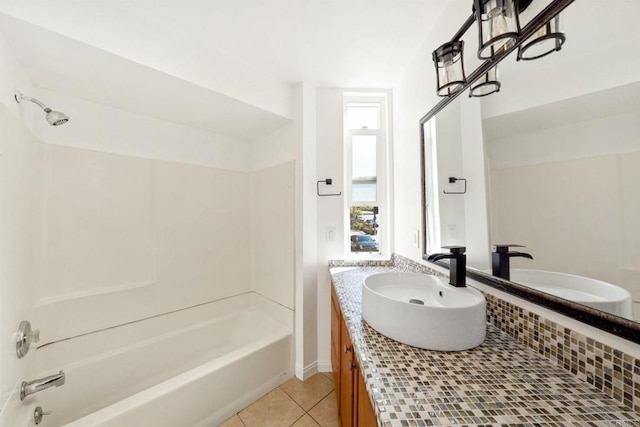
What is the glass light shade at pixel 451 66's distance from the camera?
106 centimetres

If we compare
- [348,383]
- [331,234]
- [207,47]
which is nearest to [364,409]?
[348,383]

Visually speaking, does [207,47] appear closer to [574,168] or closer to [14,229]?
[14,229]

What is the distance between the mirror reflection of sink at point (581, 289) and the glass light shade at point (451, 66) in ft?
2.93

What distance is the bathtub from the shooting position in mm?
1273

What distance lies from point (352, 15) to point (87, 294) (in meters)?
2.59

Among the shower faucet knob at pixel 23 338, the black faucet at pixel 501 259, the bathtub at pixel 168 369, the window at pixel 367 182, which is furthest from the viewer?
the window at pixel 367 182

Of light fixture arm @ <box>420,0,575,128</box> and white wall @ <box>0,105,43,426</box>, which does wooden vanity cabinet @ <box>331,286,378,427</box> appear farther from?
white wall @ <box>0,105,43,426</box>

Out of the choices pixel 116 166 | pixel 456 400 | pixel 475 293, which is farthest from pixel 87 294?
pixel 475 293

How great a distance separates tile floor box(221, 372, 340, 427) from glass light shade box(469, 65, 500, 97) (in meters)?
2.06

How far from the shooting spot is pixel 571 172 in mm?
685

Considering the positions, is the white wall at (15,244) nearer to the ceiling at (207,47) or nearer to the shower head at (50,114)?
the shower head at (50,114)

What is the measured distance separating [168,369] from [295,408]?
1.13 metres

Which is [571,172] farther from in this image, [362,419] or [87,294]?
[87,294]

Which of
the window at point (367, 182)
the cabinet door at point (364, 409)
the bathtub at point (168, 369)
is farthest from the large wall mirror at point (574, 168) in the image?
the bathtub at point (168, 369)
